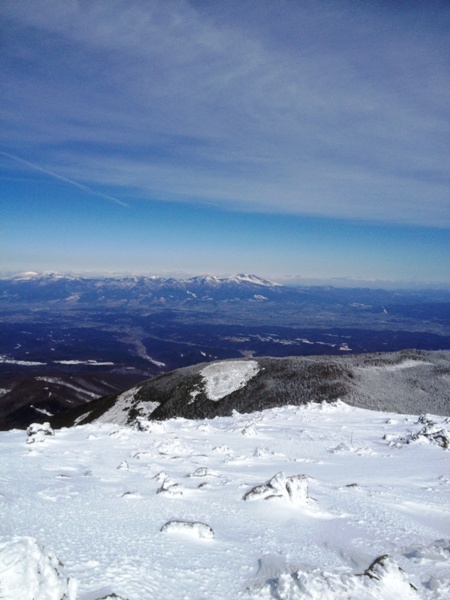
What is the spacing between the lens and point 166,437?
20203mm

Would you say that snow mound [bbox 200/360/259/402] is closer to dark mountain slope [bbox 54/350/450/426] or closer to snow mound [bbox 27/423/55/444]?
dark mountain slope [bbox 54/350/450/426]

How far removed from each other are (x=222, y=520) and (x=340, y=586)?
150 inches

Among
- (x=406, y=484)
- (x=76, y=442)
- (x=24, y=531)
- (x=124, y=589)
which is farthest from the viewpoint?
(x=76, y=442)

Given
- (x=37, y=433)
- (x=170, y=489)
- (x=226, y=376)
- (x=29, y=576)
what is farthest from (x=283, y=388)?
(x=29, y=576)

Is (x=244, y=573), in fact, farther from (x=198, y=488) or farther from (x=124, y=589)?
(x=198, y=488)

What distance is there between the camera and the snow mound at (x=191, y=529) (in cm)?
777

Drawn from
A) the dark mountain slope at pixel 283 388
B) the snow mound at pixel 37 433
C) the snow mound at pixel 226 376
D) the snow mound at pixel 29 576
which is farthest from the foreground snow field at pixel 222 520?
the snow mound at pixel 226 376

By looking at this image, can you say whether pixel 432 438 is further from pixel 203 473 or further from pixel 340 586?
pixel 340 586

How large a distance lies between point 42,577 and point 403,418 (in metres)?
25.9

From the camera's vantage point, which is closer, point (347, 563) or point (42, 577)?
point (42, 577)

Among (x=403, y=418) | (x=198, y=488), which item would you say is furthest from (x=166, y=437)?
(x=403, y=418)

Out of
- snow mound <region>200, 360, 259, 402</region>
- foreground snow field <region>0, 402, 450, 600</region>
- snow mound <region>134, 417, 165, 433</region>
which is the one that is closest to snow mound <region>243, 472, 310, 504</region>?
foreground snow field <region>0, 402, 450, 600</region>

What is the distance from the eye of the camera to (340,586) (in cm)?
568

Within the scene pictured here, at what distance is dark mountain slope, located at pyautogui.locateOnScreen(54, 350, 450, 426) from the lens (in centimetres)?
5041
